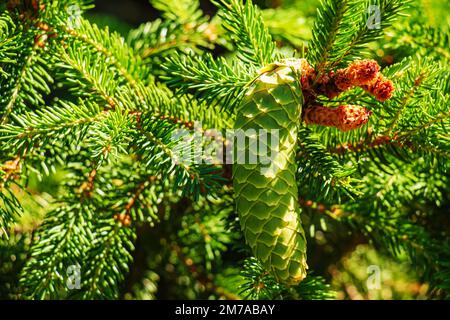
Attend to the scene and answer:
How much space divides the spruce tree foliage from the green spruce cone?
0.04 metres

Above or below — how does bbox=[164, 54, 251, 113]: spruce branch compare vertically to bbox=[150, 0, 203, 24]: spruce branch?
below

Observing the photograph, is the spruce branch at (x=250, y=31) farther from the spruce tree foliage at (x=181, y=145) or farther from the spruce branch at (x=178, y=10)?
the spruce branch at (x=178, y=10)

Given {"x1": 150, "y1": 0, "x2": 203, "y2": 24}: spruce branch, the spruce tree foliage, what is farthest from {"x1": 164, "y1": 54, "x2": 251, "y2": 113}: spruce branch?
{"x1": 150, "y1": 0, "x2": 203, "y2": 24}: spruce branch

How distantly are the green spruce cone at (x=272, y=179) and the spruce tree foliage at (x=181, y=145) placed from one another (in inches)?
1.6

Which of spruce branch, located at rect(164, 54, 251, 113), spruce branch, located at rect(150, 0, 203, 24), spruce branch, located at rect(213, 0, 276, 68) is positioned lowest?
spruce branch, located at rect(164, 54, 251, 113)

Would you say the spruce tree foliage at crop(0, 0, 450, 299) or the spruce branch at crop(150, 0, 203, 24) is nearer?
the spruce tree foliage at crop(0, 0, 450, 299)

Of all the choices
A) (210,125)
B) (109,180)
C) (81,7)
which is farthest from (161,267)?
(81,7)

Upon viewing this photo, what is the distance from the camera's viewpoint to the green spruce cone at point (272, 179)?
1.64ft

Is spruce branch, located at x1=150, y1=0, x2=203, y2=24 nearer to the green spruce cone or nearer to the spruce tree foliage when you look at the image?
the spruce tree foliage

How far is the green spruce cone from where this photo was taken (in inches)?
19.7

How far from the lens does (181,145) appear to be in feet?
1.91

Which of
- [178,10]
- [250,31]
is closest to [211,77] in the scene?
[250,31]

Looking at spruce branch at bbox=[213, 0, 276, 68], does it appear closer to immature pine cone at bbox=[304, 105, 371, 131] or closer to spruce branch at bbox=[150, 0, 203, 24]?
immature pine cone at bbox=[304, 105, 371, 131]

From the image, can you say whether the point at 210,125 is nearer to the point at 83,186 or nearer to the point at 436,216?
the point at 83,186
